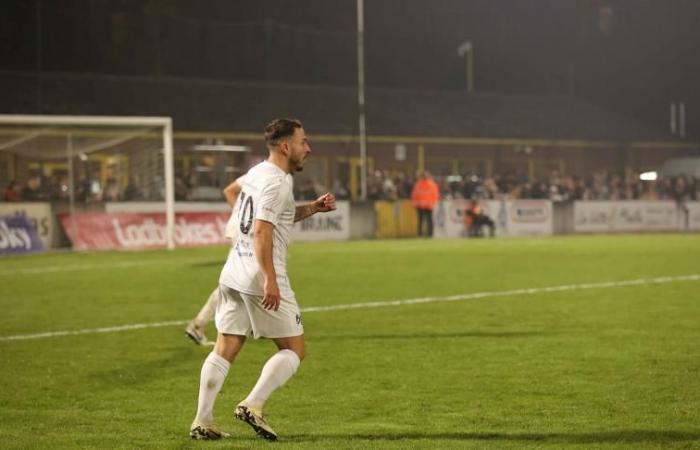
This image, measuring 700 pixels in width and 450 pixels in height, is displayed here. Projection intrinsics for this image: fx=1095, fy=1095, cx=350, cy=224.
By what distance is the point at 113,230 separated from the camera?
27297 millimetres

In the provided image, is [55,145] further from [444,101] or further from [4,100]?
[444,101]

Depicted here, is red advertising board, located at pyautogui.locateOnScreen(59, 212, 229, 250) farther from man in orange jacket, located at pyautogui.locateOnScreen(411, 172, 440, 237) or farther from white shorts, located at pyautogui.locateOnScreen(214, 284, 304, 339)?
white shorts, located at pyautogui.locateOnScreen(214, 284, 304, 339)

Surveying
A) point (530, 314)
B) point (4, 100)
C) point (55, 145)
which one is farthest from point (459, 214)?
point (530, 314)

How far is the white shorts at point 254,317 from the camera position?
6.31 metres

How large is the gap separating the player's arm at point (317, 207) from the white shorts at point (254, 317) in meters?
0.64

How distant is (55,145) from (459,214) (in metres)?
13.4

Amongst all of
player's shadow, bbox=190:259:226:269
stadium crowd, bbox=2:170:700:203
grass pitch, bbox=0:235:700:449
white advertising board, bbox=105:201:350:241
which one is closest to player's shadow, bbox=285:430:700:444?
grass pitch, bbox=0:235:700:449

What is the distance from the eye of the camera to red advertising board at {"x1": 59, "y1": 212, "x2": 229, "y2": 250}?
88.6ft

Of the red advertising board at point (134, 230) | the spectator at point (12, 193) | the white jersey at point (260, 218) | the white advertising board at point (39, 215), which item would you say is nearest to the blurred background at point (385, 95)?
the red advertising board at point (134, 230)

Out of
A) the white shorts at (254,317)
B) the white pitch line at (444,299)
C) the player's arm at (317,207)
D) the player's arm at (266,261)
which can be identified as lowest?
the white pitch line at (444,299)

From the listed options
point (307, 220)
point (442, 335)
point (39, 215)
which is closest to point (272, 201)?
point (442, 335)

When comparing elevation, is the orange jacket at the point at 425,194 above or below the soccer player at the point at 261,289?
above

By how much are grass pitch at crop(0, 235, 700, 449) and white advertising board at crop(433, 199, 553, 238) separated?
54.0ft

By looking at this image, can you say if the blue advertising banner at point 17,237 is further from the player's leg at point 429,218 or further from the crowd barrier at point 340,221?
the player's leg at point 429,218
